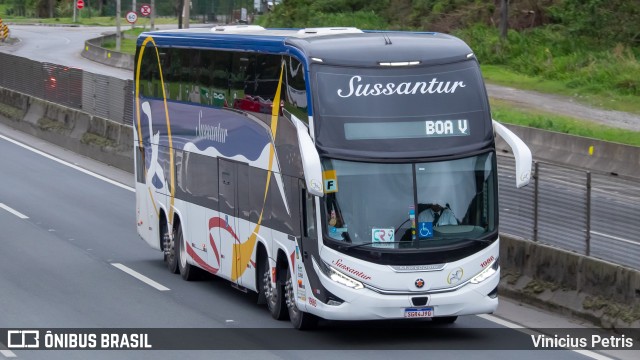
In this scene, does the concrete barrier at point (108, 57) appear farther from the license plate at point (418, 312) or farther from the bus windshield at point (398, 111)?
the license plate at point (418, 312)

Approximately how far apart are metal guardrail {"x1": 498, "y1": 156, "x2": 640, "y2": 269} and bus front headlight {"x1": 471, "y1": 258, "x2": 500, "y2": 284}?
181 cm

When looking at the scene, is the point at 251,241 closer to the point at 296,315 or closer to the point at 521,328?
the point at 296,315

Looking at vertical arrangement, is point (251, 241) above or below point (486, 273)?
below

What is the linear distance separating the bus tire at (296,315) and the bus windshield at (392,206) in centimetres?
145

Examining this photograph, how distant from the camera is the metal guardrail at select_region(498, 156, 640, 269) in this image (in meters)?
15.2

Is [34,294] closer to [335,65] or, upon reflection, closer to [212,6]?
[335,65]

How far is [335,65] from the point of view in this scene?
569 inches

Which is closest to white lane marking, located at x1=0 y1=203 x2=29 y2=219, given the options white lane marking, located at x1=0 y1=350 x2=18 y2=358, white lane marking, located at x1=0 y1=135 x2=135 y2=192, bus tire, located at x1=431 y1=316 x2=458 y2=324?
white lane marking, located at x1=0 y1=135 x2=135 y2=192

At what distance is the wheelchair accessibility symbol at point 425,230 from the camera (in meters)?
14.1

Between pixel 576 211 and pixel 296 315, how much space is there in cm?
398

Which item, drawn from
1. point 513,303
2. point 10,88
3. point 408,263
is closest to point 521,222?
point 513,303

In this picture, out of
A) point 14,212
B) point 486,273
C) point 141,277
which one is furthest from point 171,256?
point 14,212

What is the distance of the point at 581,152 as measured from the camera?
108 ft

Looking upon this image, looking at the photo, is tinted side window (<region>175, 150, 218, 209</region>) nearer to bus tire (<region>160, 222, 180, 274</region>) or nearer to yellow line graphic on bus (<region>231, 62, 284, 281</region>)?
bus tire (<region>160, 222, 180, 274</region>)
